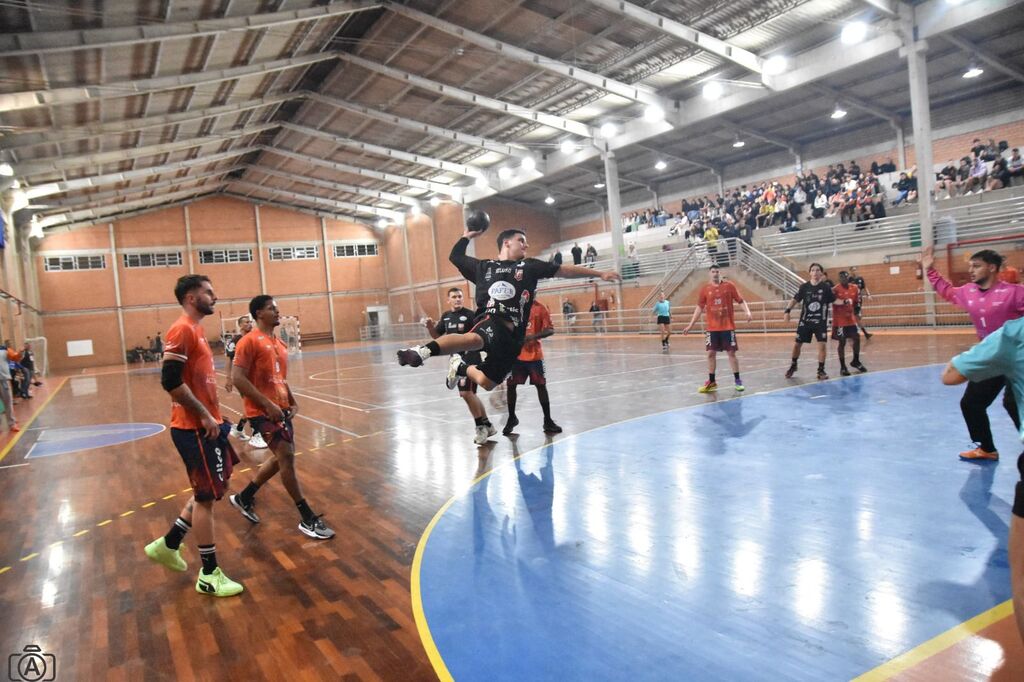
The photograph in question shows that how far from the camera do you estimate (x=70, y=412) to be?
16.2 meters

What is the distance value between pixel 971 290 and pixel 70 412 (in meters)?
18.7

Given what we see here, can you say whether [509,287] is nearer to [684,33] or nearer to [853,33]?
[684,33]

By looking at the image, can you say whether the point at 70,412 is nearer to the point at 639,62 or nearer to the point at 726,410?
the point at 726,410

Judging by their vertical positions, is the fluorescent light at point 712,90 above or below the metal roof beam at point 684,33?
below

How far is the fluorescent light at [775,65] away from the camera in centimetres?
2130

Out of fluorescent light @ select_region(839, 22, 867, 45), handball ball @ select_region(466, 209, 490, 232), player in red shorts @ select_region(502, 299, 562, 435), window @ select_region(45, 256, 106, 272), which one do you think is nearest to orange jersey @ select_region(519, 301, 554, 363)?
player in red shorts @ select_region(502, 299, 562, 435)

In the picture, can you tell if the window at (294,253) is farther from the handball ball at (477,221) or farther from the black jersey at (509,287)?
the handball ball at (477,221)

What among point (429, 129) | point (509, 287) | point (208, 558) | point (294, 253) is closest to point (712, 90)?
point (429, 129)

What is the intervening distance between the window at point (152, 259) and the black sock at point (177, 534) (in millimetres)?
46079

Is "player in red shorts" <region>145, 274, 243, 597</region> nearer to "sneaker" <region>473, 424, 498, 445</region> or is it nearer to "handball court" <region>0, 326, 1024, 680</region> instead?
"handball court" <region>0, 326, 1024, 680</region>

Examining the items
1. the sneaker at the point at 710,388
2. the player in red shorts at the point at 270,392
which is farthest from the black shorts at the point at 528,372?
the player in red shorts at the point at 270,392

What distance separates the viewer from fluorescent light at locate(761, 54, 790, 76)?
839 inches

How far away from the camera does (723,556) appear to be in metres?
4.21

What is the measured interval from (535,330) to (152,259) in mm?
43684
